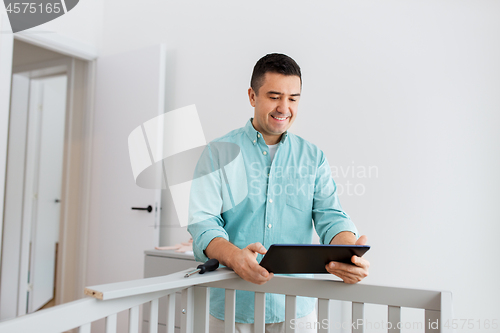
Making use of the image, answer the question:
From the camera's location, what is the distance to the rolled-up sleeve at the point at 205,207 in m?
1.00

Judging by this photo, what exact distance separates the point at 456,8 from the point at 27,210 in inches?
129

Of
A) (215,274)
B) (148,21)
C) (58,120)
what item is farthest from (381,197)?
(58,120)

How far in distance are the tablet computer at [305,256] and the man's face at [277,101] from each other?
0.44 m

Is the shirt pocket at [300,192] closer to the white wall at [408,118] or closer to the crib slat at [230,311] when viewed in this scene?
the crib slat at [230,311]

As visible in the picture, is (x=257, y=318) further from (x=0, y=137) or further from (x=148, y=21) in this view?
(x=148, y=21)

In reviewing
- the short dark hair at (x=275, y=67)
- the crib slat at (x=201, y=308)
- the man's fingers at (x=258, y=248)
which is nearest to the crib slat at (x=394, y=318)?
the man's fingers at (x=258, y=248)

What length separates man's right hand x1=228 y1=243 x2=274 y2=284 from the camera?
87cm

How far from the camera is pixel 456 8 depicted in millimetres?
1770

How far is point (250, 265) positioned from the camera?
88 cm

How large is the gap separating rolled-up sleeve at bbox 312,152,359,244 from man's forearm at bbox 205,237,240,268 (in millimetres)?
308

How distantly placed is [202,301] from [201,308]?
19mm

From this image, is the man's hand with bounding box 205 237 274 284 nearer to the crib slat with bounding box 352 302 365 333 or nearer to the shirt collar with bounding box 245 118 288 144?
the crib slat with bounding box 352 302 365 333

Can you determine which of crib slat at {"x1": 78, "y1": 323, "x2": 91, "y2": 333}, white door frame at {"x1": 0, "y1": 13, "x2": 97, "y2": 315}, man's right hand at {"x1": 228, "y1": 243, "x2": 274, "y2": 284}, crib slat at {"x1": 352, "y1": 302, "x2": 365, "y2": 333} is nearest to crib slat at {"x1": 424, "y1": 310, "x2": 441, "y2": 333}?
crib slat at {"x1": 352, "y1": 302, "x2": 365, "y2": 333}

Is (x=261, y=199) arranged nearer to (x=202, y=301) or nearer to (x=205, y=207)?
(x=205, y=207)
